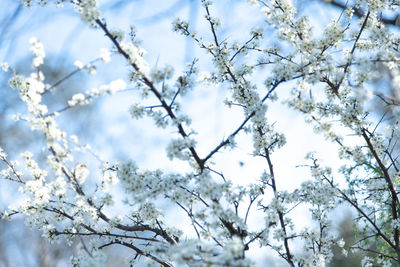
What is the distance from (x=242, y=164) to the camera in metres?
2.32

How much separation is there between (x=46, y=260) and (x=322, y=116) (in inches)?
392

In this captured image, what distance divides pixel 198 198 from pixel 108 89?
1009mm

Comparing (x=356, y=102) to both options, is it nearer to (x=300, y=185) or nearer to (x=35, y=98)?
(x=300, y=185)

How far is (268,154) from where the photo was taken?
115 inches

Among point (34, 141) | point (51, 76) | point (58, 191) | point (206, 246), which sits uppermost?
point (51, 76)

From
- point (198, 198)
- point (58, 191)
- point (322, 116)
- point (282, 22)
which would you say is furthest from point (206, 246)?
point (282, 22)

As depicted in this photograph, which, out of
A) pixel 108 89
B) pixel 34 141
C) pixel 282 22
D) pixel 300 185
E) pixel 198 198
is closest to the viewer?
pixel 108 89

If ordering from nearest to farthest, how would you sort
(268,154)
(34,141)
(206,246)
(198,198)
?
(206,246) < (198,198) < (268,154) < (34,141)

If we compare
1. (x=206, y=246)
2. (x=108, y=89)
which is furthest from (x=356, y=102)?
(x=108, y=89)

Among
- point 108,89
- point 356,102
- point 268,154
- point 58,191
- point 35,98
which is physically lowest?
point 58,191

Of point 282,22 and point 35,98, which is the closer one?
point 35,98

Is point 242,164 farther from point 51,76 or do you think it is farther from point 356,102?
point 51,76

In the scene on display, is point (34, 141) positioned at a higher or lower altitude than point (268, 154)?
higher

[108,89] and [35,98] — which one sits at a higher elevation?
[108,89]
